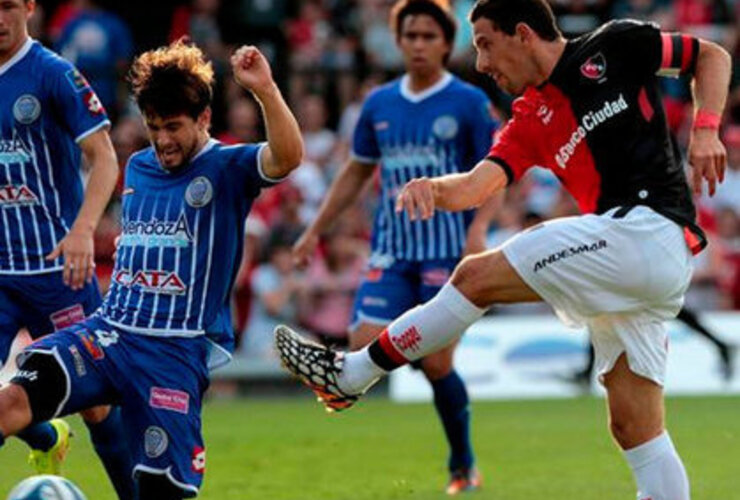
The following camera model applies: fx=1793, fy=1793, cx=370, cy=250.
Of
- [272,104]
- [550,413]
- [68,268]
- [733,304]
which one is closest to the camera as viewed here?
[272,104]

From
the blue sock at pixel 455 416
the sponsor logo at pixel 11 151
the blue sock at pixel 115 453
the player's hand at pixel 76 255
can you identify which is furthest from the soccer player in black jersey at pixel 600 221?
the blue sock at pixel 455 416

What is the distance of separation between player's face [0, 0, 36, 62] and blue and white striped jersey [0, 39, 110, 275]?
46 millimetres

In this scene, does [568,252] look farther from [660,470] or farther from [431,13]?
[431,13]

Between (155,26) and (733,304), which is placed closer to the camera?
(733,304)

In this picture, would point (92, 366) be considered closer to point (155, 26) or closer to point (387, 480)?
point (387, 480)

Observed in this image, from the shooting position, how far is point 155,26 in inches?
880

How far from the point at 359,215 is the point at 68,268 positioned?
10.9 meters

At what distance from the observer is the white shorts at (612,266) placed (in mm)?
A: 7332

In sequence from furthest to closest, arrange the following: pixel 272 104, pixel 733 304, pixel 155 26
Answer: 1. pixel 155 26
2. pixel 733 304
3. pixel 272 104

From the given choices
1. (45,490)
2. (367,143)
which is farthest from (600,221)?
(367,143)

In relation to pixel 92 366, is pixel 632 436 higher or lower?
lower

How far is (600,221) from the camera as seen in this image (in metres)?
7.42

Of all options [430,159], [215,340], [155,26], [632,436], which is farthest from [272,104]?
[155,26]

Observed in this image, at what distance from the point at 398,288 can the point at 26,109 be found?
10.2 ft
